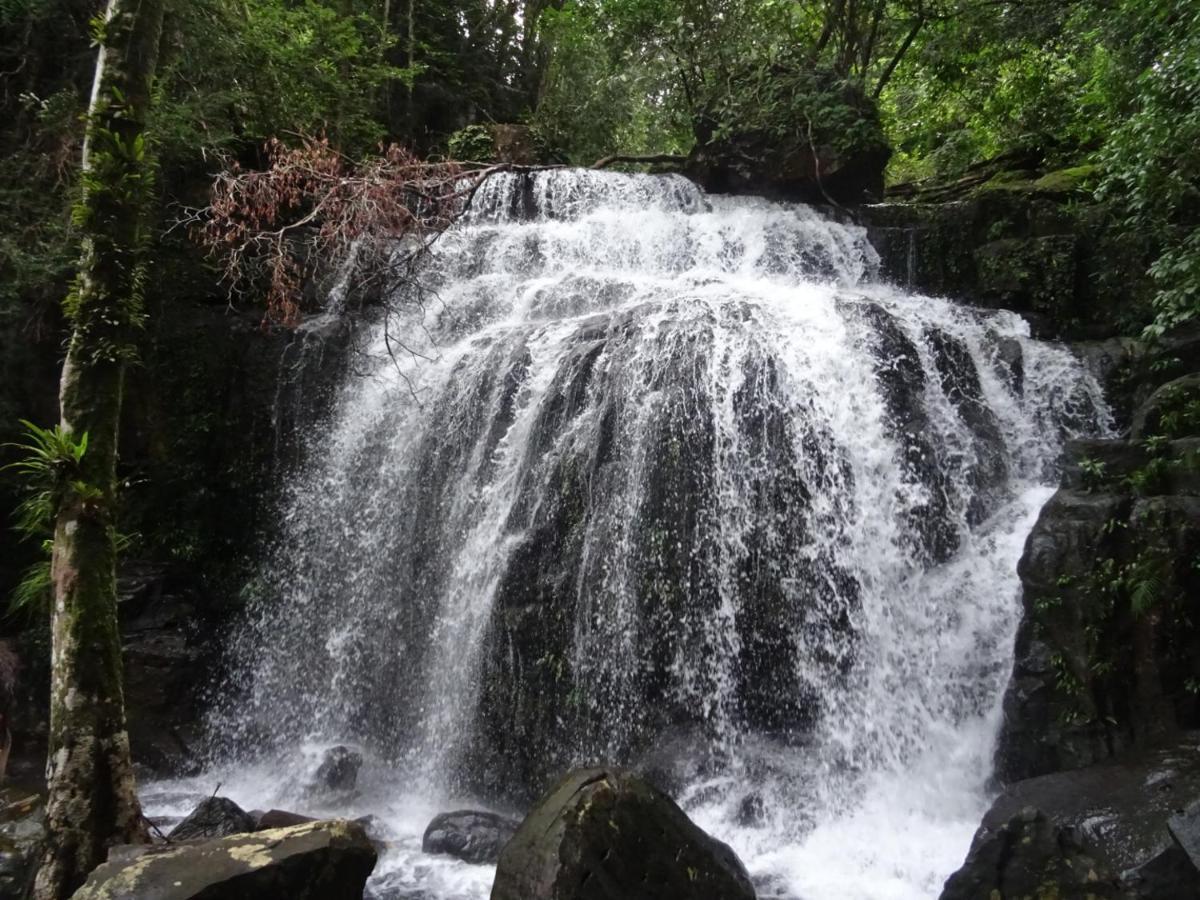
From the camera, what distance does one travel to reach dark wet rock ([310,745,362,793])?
767 centimetres

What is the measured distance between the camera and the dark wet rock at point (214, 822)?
6.13 metres

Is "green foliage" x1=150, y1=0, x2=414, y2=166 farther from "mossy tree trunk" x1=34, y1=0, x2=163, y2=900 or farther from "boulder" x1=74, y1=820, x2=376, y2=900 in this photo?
"boulder" x1=74, y1=820, x2=376, y2=900

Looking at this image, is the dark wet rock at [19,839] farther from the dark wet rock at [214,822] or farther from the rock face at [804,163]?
the rock face at [804,163]

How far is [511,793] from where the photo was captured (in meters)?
7.27

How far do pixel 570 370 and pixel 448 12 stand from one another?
42.7 ft

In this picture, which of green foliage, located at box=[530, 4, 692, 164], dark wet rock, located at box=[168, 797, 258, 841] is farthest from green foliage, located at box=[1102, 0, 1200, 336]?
green foliage, located at box=[530, 4, 692, 164]

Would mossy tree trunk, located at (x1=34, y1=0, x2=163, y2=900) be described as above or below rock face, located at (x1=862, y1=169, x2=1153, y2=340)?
below

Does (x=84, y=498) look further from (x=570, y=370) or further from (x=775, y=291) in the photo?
(x=775, y=291)

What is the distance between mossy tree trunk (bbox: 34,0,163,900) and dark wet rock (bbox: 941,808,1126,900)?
16.4ft

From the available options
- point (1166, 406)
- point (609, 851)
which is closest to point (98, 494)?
point (609, 851)

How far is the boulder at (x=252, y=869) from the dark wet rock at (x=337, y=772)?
2914 mm

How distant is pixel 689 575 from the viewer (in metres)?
7.39

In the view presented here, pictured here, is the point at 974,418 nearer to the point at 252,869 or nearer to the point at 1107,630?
the point at 1107,630

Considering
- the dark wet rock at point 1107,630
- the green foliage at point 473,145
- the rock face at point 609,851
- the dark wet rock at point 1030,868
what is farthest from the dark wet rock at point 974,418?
the green foliage at point 473,145
